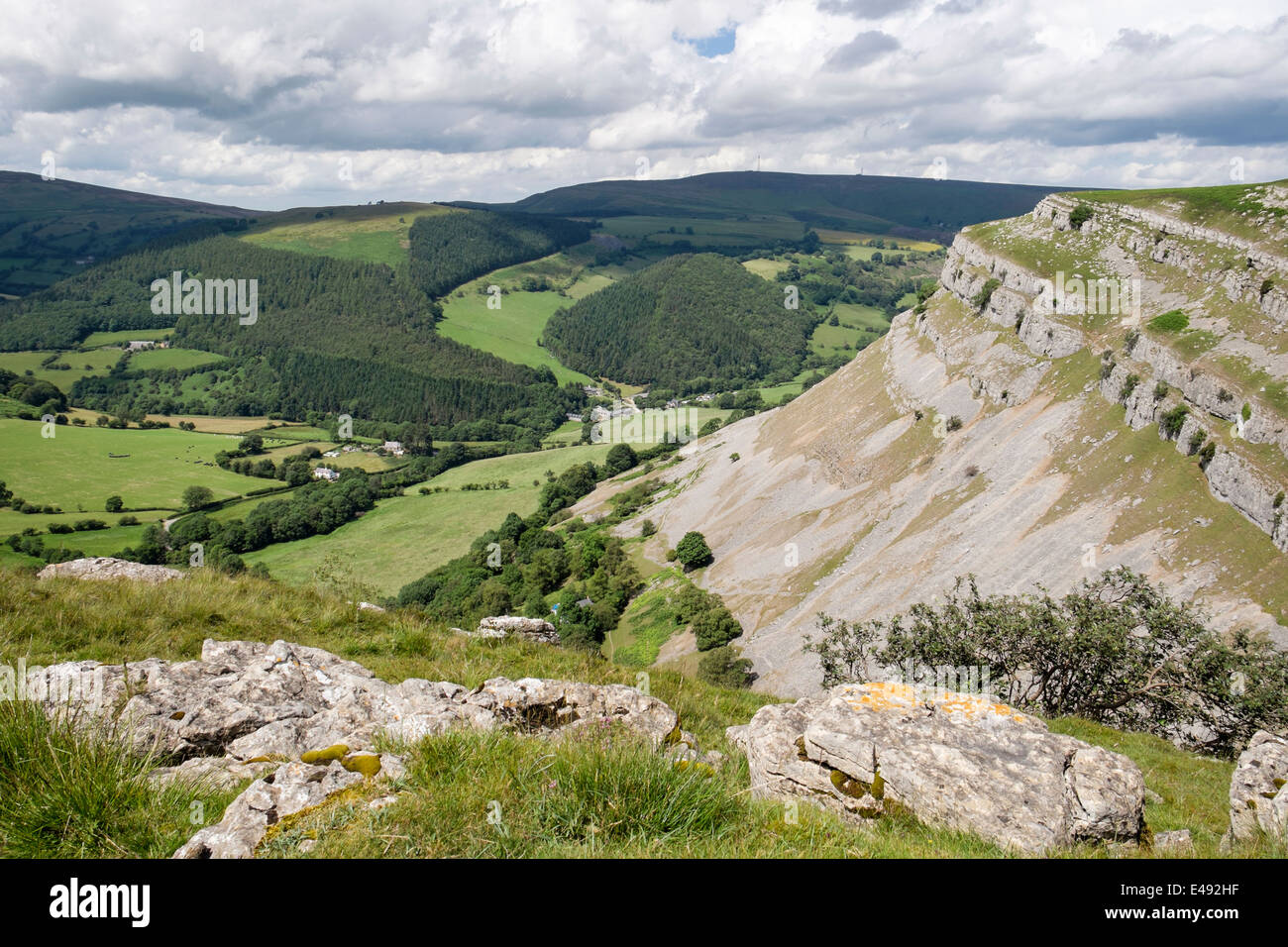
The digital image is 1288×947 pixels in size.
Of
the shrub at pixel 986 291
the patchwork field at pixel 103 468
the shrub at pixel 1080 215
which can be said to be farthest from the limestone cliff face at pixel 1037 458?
the patchwork field at pixel 103 468

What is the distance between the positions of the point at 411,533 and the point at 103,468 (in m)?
62.5

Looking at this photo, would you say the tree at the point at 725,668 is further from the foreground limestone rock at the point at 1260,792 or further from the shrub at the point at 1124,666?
the foreground limestone rock at the point at 1260,792

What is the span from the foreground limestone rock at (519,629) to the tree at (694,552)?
56.4 metres

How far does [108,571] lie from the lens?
1560 cm

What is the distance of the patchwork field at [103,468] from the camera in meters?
112

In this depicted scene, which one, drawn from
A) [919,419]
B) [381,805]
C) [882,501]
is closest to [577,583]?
[882,501]

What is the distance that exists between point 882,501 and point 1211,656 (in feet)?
152

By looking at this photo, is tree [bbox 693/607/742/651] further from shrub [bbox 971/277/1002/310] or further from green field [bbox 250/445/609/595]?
shrub [bbox 971/277/1002/310]

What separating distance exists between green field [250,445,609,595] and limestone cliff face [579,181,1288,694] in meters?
37.1

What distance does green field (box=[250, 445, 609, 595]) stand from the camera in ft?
326

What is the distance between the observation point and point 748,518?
7831 cm

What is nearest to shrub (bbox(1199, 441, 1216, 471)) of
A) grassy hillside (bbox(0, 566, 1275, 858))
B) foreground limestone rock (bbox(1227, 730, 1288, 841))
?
foreground limestone rock (bbox(1227, 730, 1288, 841))

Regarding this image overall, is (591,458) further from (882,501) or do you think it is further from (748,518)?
(882,501)

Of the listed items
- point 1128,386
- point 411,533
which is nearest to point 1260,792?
point 1128,386
